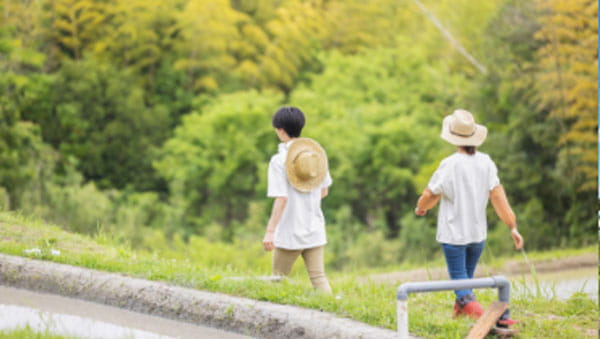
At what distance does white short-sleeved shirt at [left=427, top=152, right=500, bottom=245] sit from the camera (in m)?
4.36

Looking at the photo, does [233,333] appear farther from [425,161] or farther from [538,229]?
[425,161]

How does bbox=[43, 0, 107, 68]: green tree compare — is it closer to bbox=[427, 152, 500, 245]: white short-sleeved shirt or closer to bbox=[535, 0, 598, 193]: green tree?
bbox=[535, 0, 598, 193]: green tree

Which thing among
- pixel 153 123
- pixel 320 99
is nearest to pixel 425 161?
pixel 320 99

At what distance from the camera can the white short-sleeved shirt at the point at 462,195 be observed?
4.36 metres

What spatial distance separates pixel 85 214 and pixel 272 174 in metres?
18.5

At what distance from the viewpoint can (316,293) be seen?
4.48 metres

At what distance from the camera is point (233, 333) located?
4.16m

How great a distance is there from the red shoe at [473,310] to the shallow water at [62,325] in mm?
1833

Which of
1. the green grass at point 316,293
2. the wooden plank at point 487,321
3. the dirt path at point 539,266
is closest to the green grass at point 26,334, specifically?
the green grass at point 316,293

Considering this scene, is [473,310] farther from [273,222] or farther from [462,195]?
[273,222]

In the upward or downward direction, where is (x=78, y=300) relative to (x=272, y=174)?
downward

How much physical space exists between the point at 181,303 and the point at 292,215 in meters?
0.94

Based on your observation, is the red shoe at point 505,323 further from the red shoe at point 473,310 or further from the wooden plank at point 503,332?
the red shoe at point 473,310

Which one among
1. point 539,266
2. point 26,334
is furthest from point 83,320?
point 539,266
